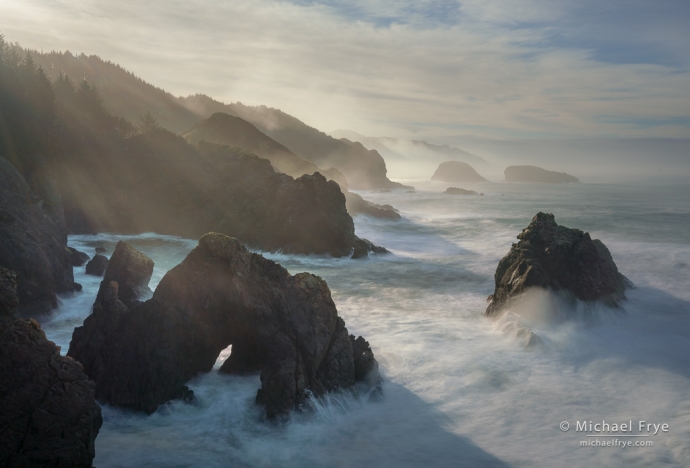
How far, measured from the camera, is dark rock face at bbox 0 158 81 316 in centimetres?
1809

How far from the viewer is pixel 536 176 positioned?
186m

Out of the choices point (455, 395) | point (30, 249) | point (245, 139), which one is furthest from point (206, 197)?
point (245, 139)

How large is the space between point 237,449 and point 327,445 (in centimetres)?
202

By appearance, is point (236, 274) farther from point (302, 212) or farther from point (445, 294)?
point (302, 212)

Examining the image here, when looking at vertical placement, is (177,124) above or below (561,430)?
above

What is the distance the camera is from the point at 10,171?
21.4 meters

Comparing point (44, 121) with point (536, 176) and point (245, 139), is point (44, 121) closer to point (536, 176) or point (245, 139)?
point (245, 139)

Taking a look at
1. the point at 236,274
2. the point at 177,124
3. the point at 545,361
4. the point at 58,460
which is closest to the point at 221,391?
the point at 236,274

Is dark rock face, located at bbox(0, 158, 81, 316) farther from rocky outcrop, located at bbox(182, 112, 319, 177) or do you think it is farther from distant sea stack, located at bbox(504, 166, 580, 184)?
distant sea stack, located at bbox(504, 166, 580, 184)

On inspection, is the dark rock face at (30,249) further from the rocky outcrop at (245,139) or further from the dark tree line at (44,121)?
the rocky outcrop at (245,139)

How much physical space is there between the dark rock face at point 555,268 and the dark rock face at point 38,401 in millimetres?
15990

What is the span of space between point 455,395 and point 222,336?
6836 millimetres

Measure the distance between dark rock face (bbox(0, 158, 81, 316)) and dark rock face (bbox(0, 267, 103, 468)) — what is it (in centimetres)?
1035

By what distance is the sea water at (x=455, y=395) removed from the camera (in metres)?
10.7
